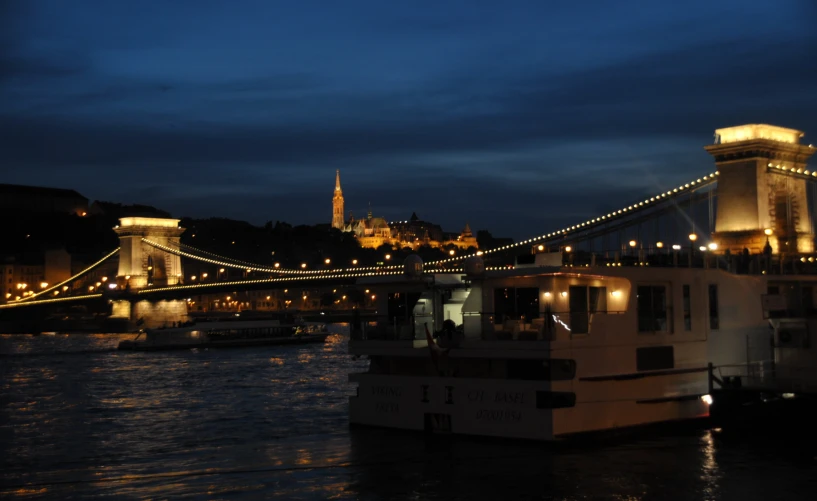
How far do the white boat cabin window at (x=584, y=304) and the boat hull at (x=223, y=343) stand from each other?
4641 cm

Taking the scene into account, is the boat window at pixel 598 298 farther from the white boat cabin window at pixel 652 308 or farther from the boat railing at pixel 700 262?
the boat railing at pixel 700 262

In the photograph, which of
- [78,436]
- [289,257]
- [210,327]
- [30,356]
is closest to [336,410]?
[78,436]

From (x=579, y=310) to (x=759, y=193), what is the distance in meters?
19.2

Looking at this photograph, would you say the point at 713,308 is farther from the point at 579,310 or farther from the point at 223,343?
the point at 223,343

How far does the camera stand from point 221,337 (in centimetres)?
6888

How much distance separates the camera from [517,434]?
18828 millimetres

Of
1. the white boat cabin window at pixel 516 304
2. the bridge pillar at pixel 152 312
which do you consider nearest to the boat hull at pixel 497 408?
the white boat cabin window at pixel 516 304

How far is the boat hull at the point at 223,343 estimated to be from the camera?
63.5 m

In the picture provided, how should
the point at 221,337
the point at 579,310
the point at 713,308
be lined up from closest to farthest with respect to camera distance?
the point at 579,310, the point at 713,308, the point at 221,337

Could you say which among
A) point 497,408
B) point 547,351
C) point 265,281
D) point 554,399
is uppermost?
point 265,281

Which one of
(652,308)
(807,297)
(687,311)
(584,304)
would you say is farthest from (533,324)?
(807,297)

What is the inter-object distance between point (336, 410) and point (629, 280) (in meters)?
9.82

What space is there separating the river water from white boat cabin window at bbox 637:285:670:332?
209cm

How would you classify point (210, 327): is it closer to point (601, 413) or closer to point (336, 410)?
point (336, 410)
